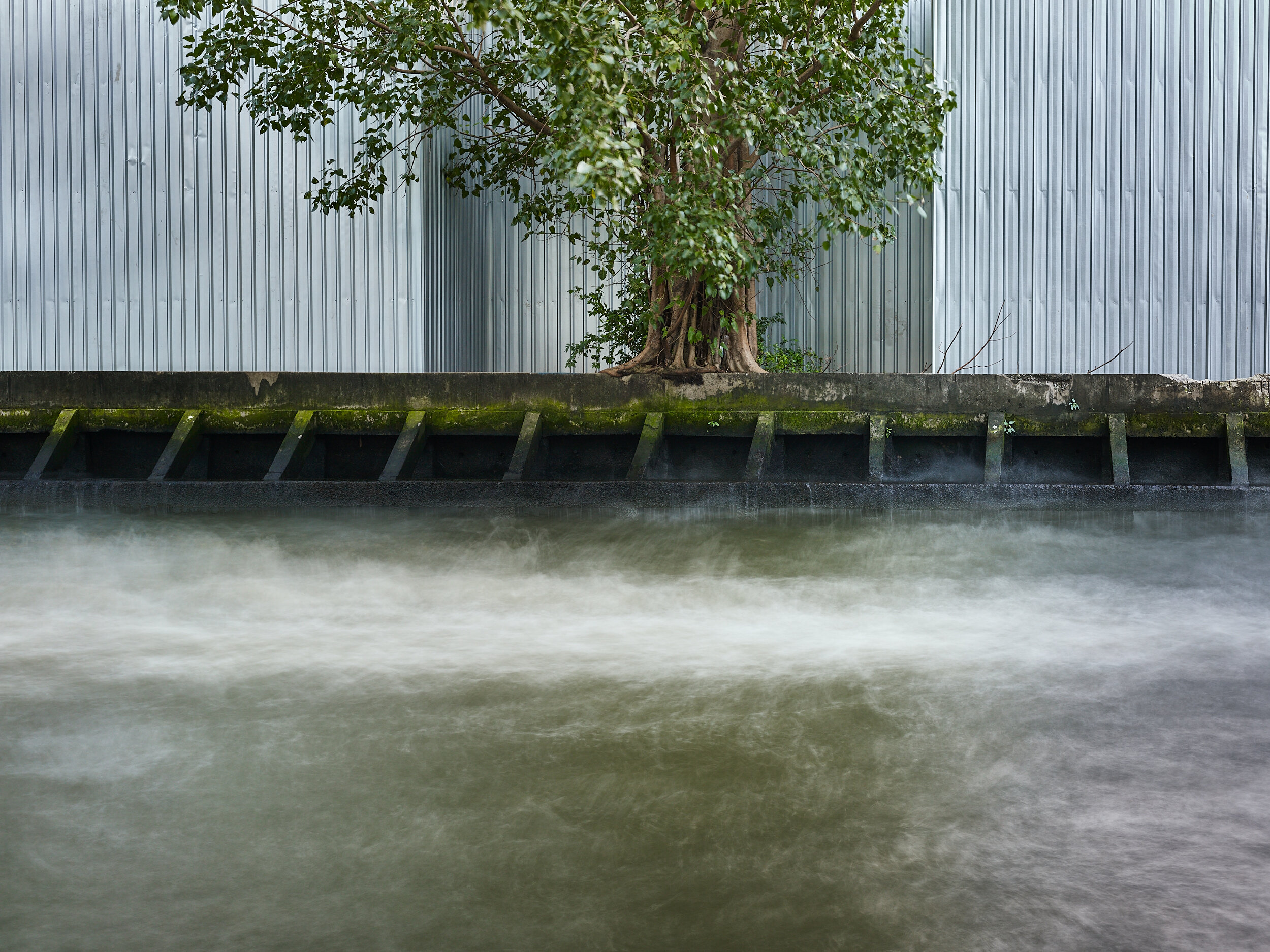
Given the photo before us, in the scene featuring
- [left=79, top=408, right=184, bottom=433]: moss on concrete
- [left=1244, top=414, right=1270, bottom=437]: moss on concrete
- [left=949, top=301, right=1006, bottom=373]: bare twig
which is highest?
[left=949, top=301, right=1006, bottom=373]: bare twig

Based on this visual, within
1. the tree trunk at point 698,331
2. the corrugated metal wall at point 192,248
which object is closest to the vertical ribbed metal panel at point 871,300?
the corrugated metal wall at point 192,248

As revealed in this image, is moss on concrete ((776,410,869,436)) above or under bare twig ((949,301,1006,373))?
under

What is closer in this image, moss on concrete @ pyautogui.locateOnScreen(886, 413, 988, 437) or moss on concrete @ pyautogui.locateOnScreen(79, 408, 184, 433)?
moss on concrete @ pyautogui.locateOnScreen(886, 413, 988, 437)

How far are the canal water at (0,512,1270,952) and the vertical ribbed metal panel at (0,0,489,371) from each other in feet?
17.6

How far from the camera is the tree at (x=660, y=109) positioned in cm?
668

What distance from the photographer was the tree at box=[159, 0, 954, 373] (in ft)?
21.9

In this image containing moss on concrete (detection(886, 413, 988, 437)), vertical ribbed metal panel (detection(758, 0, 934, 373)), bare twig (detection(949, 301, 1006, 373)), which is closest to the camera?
moss on concrete (detection(886, 413, 988, 437))

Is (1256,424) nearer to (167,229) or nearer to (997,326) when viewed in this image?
(997,326)

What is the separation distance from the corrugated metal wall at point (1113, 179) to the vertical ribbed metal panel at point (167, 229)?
18.9ft

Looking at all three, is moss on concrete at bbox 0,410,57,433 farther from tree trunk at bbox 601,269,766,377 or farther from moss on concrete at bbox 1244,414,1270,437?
moss on concrete at bbox 1244,414,1270,437

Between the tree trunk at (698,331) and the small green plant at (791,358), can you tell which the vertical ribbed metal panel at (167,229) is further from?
the small green plant at (791,358)

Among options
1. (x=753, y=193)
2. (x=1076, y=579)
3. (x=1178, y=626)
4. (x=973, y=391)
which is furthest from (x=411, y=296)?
(x=1178, y=626)

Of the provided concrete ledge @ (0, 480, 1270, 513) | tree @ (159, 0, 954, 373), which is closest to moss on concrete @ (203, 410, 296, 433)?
concrete ledge @ (0, 480, 1270, 513)

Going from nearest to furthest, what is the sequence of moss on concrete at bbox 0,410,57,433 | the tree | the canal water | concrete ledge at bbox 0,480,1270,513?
the canal water → the tree → concrete ledge at bbox 0,480,1270,513 → moss on concrete at bbox 0,410,57,433
